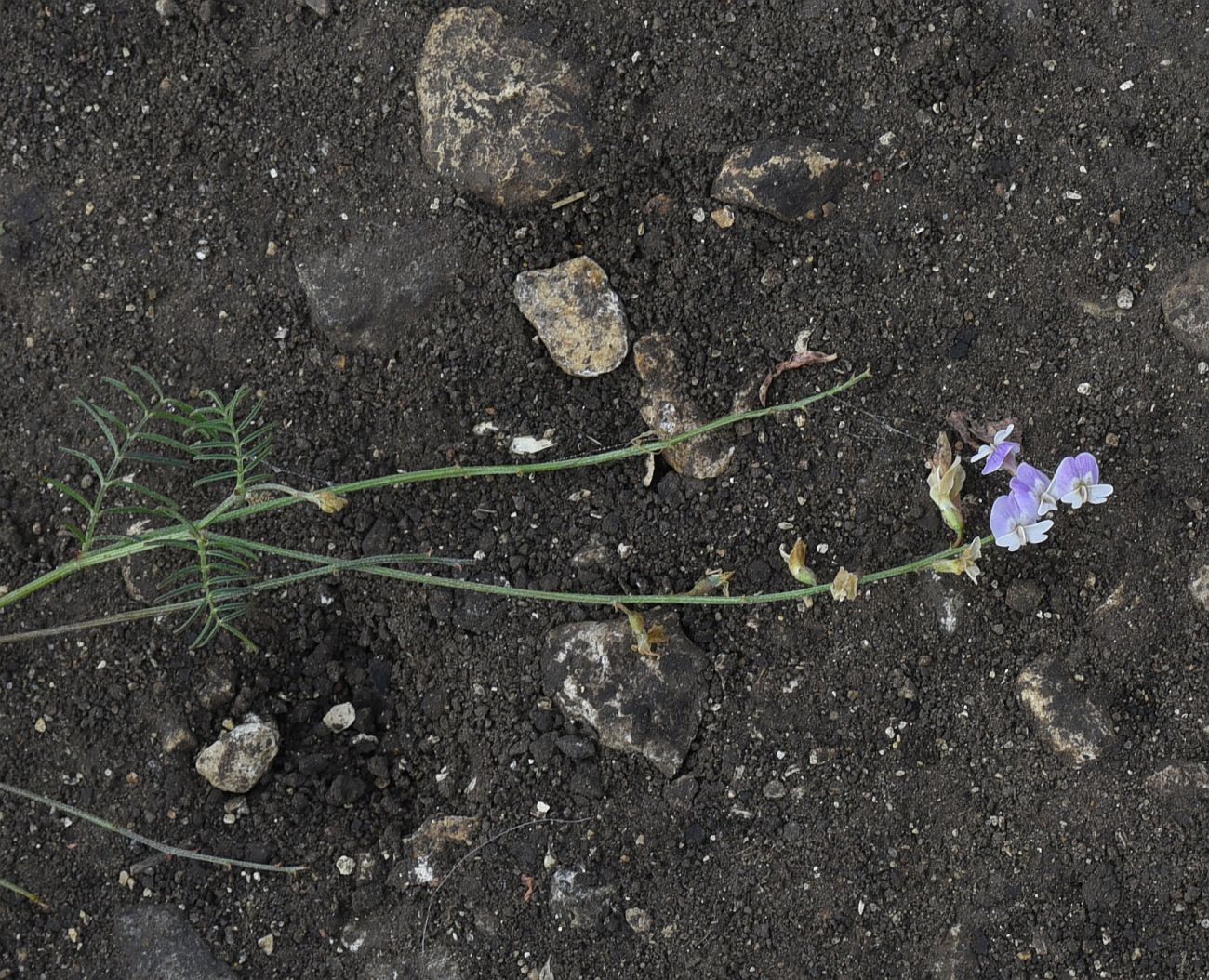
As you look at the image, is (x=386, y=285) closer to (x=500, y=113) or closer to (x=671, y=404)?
(x=500, y=113)

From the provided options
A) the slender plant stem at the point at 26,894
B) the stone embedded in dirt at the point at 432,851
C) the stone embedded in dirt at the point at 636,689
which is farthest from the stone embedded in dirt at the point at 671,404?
the slender plant stem at the point at 26,894

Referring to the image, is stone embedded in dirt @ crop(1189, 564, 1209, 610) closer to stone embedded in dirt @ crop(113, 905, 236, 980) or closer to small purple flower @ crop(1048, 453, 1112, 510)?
small purple flower @ crop(1048, 453, 1112, 510)

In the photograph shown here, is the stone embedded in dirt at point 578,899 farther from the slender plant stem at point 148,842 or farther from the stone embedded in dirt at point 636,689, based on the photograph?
the slender plant stem at point 148,842

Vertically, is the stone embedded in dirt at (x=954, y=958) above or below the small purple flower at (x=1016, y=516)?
below

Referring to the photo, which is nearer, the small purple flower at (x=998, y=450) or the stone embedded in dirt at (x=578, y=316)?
the small purple flower at (x=998, y=450)

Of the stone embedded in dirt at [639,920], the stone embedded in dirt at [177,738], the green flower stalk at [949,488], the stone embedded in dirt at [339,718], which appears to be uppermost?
the green flower stalk at [949,488]

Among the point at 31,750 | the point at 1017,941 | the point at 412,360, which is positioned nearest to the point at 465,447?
the point at 412,360

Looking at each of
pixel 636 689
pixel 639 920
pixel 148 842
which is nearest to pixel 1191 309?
pixel 636 689

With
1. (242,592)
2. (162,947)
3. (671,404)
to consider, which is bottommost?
(162,947)
